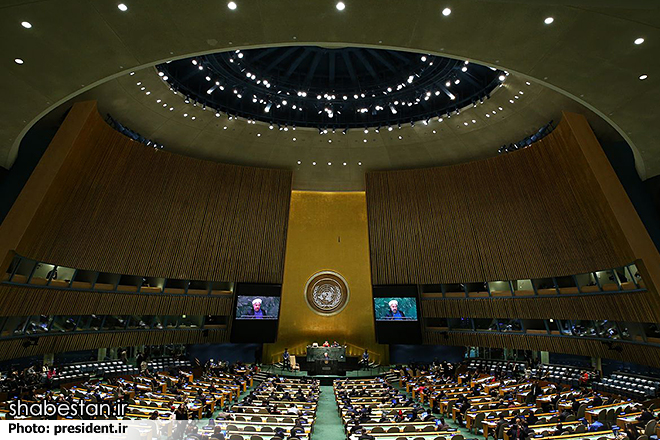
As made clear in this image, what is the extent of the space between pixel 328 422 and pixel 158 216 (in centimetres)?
1215

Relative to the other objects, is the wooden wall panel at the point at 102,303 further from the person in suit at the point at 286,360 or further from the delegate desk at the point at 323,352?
the delegate desk at the point at 323,352

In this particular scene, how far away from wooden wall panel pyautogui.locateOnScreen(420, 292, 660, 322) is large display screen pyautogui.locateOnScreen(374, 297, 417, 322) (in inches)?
31.2

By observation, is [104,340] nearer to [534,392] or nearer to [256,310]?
[256,310]

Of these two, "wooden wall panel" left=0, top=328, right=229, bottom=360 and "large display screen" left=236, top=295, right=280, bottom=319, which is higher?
"large display screen" left=236, top=295, right=280, bottom=319

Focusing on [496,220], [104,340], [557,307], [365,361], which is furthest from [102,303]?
[557,307]

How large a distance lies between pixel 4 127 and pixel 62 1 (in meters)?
6.43

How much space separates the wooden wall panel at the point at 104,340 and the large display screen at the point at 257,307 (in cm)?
148

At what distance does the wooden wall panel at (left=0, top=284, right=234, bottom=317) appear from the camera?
1399 centimetres

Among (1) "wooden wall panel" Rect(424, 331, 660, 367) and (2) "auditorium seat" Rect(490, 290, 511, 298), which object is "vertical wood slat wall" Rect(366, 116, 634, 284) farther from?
(1) "wooden wall panel" Rect(424, 331, 660, 367)

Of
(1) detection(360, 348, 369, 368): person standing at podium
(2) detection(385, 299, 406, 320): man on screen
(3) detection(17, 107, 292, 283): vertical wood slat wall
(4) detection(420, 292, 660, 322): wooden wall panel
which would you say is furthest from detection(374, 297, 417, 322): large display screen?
(3) detection(17, 107, 292, 283): vertical wood slat wall

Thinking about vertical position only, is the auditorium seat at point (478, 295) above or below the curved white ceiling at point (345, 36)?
below

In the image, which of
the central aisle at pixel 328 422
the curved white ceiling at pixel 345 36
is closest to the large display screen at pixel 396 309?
the central aisle at pixel 328 422

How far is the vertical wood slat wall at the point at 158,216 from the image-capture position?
15.2m

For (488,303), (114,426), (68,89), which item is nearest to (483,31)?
(68,89)
